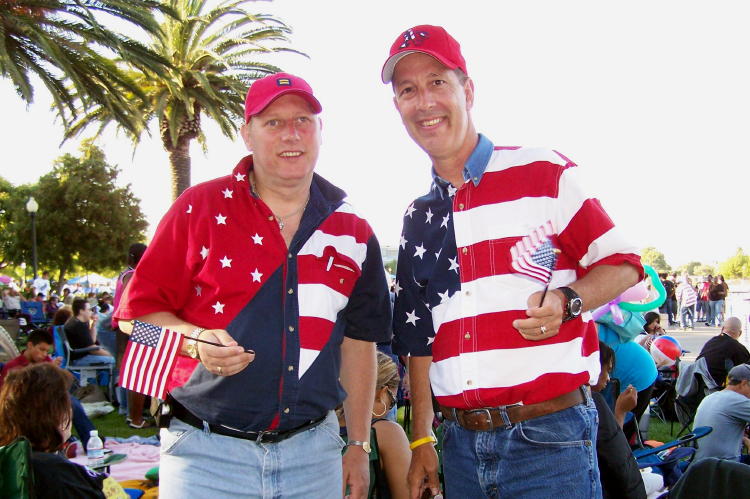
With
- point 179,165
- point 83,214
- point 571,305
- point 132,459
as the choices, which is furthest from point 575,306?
point 83,214

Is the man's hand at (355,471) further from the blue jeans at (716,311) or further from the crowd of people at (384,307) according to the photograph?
the blue jeans at (716,311)

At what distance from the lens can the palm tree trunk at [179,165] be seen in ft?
49.3

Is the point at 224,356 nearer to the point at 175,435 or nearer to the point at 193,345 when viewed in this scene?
the point at 193,345

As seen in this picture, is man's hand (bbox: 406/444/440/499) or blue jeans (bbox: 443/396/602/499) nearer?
blue jeans (bbox: 443/396/602/499)

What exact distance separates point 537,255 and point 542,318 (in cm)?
33

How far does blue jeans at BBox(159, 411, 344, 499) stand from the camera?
7.25 feet

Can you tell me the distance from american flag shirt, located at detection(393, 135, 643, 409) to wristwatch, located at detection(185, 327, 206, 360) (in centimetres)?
85

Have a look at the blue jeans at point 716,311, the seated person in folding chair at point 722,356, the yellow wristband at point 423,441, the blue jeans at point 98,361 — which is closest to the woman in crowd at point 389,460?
the yellow wristband at point 423,441

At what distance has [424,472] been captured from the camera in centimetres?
257

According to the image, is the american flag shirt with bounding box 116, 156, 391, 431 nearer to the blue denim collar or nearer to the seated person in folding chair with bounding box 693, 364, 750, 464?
the blue denim collar

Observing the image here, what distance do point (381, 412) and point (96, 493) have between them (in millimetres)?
1779

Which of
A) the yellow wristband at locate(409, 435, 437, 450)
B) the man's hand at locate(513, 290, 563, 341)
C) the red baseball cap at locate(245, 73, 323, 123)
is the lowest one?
the yellow wristband at locate(409, 435, 437, 450)

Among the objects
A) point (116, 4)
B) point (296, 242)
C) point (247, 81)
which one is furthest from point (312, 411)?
point (247, 81)

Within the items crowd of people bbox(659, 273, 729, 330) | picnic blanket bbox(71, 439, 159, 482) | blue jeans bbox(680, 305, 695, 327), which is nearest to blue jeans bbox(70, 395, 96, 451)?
picnic blanket bbox(71, 439, 159, 482)
